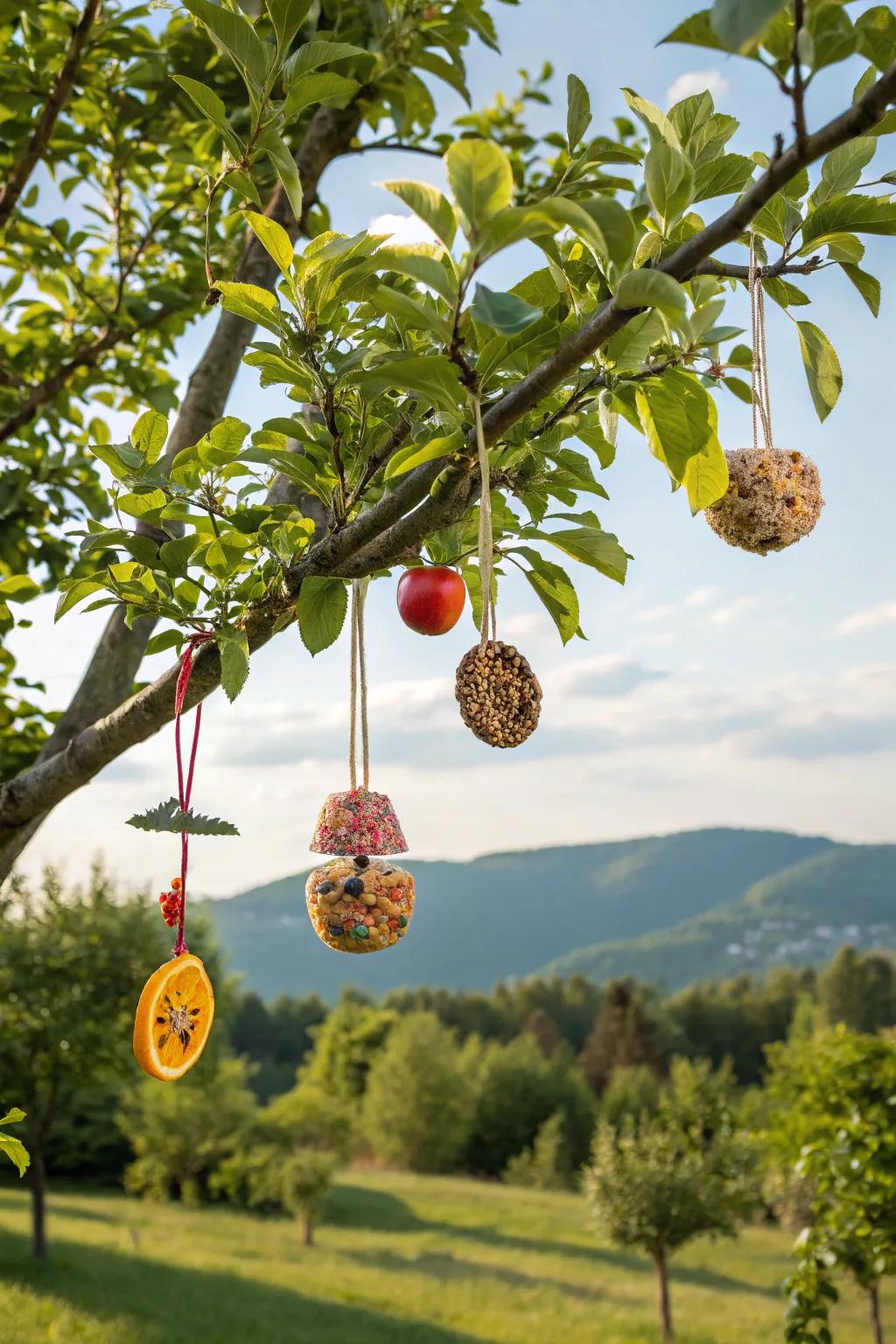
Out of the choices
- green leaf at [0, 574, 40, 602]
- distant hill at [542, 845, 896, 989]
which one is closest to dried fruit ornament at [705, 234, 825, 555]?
green leaf at [0, 574, 40, 602]

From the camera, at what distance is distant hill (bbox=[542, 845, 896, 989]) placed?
7738cm

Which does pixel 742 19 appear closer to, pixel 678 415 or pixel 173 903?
pixel 678 415

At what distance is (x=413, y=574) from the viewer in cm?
191

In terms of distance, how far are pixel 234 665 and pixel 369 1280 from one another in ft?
59.3

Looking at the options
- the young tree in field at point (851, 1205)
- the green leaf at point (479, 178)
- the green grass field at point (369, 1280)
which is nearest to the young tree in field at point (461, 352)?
the green leaf at point (479, 178)

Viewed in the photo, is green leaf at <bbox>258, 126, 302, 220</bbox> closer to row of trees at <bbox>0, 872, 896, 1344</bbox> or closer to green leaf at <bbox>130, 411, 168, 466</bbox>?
green leaf at <bbox>130, 411, 168, 466</bbox>

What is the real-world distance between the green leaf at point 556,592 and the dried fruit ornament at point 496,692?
0.30 metres

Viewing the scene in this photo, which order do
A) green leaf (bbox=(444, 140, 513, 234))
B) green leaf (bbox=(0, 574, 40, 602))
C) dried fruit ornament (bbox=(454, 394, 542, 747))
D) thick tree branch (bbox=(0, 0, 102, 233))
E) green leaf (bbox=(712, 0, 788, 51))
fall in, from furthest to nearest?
thick tree branch (bbox=(0, 0, 102, 233)) < green leaf (bbox=(0, 574, 40, 602)) < dried fruit ornament (bbox=(454, 394, 542, 747)) < green leaf (bbox=(444, 140, 513, 234)) < green leaf (bbox=(712, 0, 788, 51))

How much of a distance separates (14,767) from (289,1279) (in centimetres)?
1464

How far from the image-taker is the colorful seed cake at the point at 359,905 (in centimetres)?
198

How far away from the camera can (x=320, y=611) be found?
1.83m

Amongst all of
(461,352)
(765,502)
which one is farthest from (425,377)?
(765,502)

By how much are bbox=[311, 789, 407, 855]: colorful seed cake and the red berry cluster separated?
0.88 ft

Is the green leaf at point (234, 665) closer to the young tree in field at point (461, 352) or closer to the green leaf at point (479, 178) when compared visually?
the young tree in field at point (461, 352)
